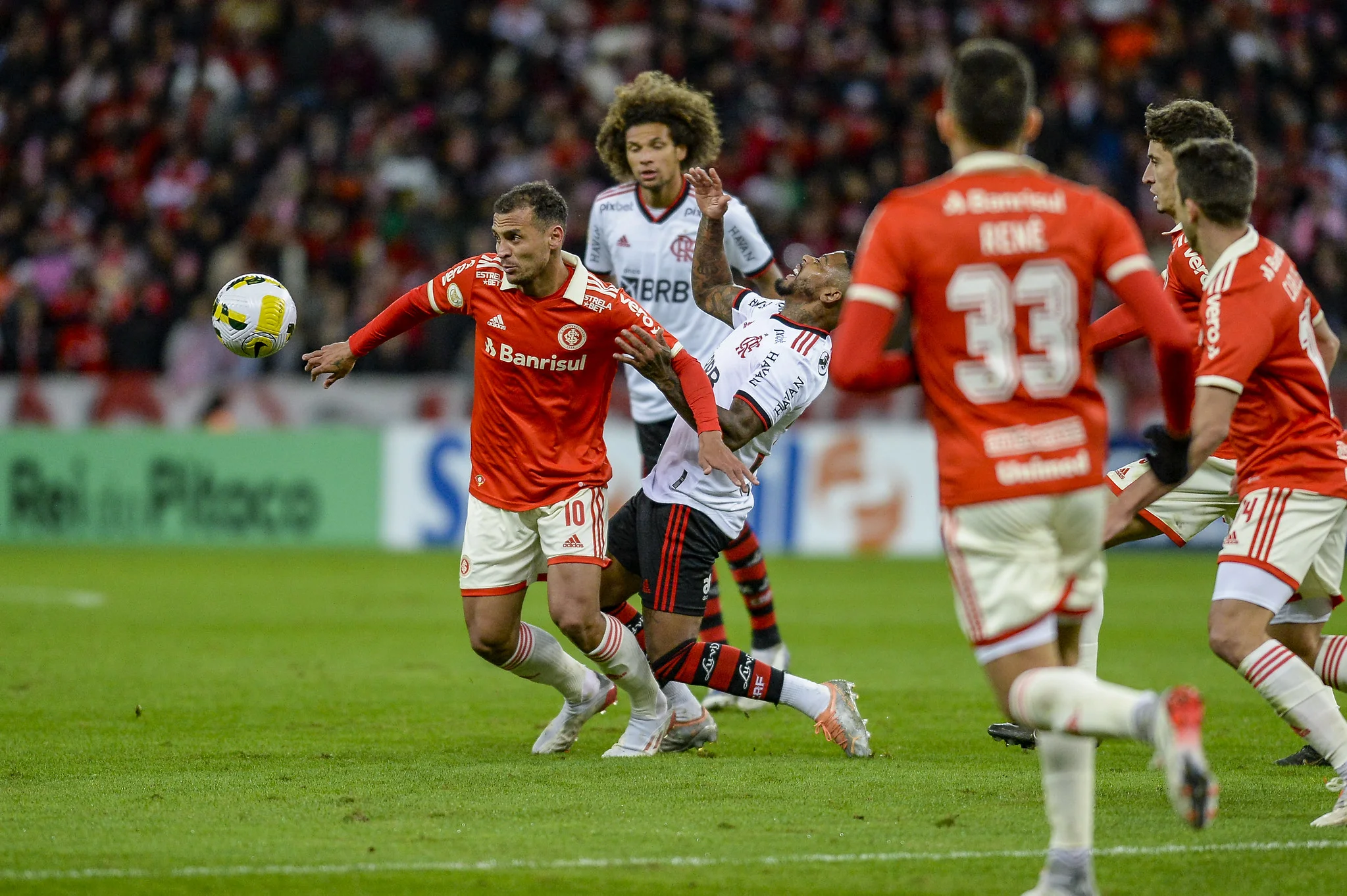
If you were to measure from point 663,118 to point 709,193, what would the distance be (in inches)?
52.4

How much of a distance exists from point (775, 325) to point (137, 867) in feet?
11.5

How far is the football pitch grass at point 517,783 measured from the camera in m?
4.98

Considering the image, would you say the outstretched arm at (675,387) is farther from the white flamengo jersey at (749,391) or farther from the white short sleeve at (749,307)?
the white short sleeve at (749,307)

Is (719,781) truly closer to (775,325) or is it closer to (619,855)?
(619,855)

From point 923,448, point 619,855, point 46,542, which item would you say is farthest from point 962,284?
point 46,542

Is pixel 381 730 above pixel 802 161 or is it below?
below

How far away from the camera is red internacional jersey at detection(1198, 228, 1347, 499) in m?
5.47

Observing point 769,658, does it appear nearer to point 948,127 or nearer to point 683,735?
point 683,735

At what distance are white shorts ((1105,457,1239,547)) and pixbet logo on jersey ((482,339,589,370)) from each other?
2.35 meters

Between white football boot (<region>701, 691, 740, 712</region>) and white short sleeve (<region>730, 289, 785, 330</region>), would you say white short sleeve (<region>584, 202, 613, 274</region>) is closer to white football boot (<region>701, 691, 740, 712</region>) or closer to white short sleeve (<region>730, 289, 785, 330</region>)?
white short sleeve (<region>730, 289, 785, 330</region>)

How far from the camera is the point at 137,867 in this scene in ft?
16.4

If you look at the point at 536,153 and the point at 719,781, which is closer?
the point at 719,781

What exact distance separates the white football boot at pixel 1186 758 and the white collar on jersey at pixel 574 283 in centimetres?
357

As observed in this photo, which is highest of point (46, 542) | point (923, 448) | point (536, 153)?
point (536, 153)
